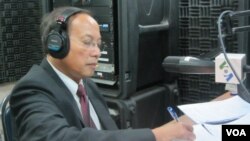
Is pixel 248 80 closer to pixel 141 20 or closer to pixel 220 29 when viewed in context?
pixel 141 20

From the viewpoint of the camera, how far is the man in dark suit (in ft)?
2.92

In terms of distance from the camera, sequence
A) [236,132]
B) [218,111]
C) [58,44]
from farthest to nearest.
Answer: [218,111], [58,44], [236,132]

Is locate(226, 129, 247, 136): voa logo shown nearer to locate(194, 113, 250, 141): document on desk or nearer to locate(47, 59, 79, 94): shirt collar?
locate(194, 113, 250, 141): document on desk

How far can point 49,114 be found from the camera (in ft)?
3.05

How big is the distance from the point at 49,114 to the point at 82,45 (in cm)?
24

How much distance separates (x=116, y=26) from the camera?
1.65 m

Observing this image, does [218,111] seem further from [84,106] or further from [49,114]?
[49,114]

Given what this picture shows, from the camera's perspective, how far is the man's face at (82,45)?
1075 millimetres

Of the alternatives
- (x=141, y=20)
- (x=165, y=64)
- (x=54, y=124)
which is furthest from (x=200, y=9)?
(x=54, y=124)

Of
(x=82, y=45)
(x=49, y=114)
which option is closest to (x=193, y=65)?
(x=82, y=45)


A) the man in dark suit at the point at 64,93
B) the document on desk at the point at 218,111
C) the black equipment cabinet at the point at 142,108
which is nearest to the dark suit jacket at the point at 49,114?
the man in dark suit at the point at 64,93

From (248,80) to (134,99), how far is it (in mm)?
502

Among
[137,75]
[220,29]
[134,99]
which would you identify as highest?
[220,29]

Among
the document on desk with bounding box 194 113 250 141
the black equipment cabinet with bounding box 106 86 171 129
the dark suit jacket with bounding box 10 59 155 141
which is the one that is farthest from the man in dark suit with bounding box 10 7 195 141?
the black equipment cabinet with bounding box 106 86 171 129
